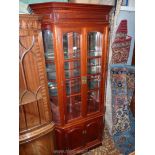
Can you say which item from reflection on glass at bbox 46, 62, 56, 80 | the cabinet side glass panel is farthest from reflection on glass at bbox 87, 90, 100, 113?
reflection on glass at bbox 46, 62, 56, 80

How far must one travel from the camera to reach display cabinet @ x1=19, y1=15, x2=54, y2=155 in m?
1.35

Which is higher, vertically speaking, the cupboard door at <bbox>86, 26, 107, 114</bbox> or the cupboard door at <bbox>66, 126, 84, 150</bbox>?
the cupboard door at <bbox>86, 26, 107, 114</bbox>

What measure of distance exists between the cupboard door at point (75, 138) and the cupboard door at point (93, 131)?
0.10 metres

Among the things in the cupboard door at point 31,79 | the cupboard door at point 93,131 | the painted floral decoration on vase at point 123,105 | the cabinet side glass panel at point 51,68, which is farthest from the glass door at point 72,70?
the painted floral decoration on vase at point 123,105

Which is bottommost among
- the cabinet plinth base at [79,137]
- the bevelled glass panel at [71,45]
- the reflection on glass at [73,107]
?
the cabinet plinth base at [79,137]

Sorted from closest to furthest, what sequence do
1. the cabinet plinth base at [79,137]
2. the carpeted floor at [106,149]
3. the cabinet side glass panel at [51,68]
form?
the cabinet side glass panel at [51,68], the cabinet plinth base at [79,137], the carpeted floor at [106,149]

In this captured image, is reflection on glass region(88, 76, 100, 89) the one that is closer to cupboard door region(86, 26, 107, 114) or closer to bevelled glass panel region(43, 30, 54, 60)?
cupboard door region(86, 26, 107, 114)

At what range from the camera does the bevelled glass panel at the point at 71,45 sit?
178 cm

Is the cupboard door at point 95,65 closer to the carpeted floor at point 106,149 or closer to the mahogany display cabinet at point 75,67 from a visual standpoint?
the mahogany display cabinet at point 75,67

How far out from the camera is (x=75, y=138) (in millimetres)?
2105
